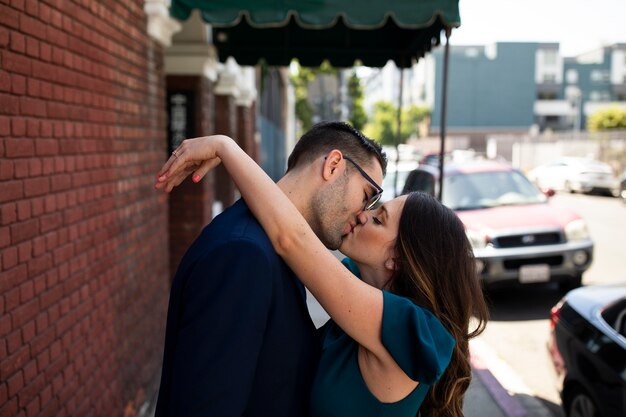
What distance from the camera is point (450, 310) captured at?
89.3 inches

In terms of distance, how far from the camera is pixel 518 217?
8.48 meters

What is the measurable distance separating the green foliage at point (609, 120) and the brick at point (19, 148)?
5528 centimetres

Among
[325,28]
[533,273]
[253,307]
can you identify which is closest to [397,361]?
[253,307]

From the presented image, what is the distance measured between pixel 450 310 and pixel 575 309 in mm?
2808

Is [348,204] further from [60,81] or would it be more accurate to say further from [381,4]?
[381,4]

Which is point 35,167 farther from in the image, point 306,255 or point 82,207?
point 306,255

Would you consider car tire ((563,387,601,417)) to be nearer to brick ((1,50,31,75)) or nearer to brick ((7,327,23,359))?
brick ((7,327,23,359))

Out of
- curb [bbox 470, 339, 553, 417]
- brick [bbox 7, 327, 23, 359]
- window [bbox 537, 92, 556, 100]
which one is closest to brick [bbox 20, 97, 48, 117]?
brick [bbox 7, 327, 23, 359]

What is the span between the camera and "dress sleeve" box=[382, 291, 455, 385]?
1.93 metres

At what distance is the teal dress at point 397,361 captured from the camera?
1.94m

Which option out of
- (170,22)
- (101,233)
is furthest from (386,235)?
(170,22)

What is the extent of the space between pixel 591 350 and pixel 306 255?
3.02m

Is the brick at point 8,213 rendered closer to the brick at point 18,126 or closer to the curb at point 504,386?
the brick at point 18,126

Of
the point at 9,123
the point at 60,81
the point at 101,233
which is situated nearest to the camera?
the point at 9,123
